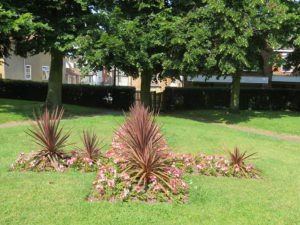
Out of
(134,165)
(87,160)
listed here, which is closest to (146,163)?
(134,165)

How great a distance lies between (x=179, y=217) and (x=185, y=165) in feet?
7.40

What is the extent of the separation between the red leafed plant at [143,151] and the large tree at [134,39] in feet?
26.9

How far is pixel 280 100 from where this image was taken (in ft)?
80.4

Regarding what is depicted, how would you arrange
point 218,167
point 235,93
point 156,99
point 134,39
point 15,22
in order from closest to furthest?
point 218,167, point 15,22, point 134,39, point 235,93, point 156,99

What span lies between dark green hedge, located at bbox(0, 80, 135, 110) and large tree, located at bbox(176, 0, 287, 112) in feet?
25.5

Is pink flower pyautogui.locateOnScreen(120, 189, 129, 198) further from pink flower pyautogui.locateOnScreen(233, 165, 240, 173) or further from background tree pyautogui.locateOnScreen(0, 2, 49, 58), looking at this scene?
background tree pyautogui.locateOnScreen(0, 2, 49, 58)

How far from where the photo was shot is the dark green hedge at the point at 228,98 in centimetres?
2205

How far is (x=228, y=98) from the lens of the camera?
78.1 feet

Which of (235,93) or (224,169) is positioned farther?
(235,93)

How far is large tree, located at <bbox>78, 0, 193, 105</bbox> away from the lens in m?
12.6

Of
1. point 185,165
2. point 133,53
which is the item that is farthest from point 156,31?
point 185,165

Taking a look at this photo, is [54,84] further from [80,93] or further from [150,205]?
[150,205]

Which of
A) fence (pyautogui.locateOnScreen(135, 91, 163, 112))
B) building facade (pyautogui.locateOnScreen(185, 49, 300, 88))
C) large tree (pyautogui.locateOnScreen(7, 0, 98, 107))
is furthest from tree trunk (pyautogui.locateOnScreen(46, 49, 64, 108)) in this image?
building facade (pyautogui.locateOnScreen(185, 49, 300, 88))

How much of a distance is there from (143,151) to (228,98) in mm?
20422
